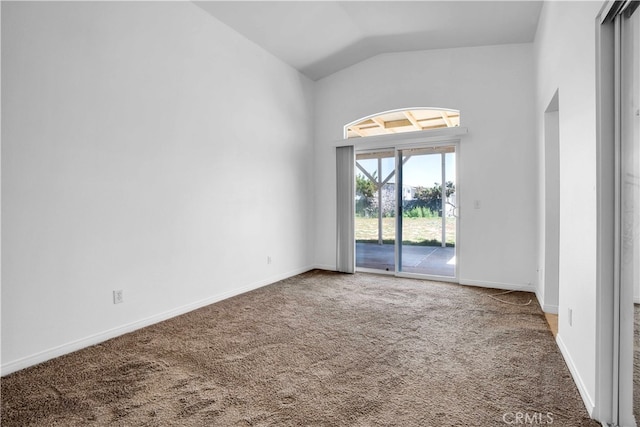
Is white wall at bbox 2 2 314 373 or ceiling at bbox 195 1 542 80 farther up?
ceiling at bbox 195 1 542 80

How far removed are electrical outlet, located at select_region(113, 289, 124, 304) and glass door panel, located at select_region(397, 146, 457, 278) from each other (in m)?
3.78

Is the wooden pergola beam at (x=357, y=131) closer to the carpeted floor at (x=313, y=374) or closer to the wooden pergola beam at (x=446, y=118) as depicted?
the wooden pergola beam at (x=446, y=118)

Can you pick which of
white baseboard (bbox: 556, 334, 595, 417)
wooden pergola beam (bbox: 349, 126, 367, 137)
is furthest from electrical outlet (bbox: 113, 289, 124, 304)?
wooden pergola beam (bbox: 349, 126, 367, 137)

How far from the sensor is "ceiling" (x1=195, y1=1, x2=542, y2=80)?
376cm

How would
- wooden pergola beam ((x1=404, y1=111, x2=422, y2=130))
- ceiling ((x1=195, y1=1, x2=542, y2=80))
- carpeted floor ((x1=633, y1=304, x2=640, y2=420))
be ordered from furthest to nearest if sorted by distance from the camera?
wooden pergola beam ((x1=404, y1=111, x2=422, y2=130)) < ceiling ((x1=195, y1=1, x2=542, y2=80)) < carpeted floor ((x1=633, y1=304, x2=640, y2=420))

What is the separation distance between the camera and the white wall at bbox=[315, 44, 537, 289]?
14.3 ft

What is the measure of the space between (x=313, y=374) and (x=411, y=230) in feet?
11.2

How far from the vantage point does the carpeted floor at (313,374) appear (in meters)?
1.85

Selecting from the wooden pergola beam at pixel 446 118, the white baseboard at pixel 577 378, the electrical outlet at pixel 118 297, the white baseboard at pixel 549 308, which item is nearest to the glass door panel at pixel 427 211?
the wooden pergola beam at pixel 446 118

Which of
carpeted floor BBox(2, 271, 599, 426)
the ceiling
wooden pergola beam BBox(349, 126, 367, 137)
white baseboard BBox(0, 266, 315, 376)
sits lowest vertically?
carpeted floor BBox(2, 271, 599, 426)

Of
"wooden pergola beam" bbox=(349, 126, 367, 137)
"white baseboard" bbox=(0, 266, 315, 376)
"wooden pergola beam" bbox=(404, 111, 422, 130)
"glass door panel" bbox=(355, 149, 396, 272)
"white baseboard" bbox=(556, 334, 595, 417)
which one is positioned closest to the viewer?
"white baseboard" bbox=(556, 334, 595, 417)

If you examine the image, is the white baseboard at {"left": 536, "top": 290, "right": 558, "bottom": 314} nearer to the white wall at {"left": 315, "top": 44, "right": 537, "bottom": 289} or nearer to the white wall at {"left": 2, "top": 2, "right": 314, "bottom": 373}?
the white wall at {"left": 315, "top": 44, "right": 537, "bottom": 289}

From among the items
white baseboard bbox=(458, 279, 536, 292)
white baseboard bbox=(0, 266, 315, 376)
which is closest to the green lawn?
white baseboard bbox=(458, 279, 536, 292)

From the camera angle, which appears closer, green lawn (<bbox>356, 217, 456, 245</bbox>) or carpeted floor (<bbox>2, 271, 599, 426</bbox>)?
carpeted floor (<bbox>2, 271, 599, 426</bbox>)
